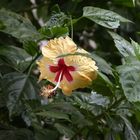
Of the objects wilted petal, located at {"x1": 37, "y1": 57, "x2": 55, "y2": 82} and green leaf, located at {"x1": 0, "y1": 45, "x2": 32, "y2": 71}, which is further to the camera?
green leaf, located at {"x1": 0, "y1": 45, "x2": 32, "y2": 71}

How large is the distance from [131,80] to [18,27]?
0.31 metres

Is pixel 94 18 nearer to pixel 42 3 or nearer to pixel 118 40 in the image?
pixel 118 40

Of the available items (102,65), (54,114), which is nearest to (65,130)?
(54,114)

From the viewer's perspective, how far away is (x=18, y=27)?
1.08 meters

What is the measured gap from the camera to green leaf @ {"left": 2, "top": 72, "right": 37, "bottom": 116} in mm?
1024

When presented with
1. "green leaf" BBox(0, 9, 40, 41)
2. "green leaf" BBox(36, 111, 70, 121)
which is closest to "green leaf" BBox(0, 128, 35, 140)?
"green leaf" BBox(36, 111, 70, 121)

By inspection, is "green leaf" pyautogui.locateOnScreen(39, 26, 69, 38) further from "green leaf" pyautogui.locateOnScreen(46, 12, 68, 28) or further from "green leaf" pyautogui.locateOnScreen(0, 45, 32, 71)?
"green leaf" pyautogui.locateOnScreen(0, 45, 32, 71)

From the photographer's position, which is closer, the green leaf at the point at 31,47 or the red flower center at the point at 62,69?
the red flower center at the point at 62,69

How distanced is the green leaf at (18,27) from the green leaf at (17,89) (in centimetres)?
9

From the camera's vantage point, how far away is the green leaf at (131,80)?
35.2 inches

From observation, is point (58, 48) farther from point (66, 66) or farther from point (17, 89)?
point (17, 89)

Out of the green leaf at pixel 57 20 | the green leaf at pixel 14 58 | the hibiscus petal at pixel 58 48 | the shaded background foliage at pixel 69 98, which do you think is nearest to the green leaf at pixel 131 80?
the shaded background foliage at pixel 69 98

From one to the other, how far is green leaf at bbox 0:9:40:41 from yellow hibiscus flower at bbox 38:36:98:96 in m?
0.10

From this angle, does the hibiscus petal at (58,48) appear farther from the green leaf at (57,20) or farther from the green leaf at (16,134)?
Answer: the green leaf at (16,134)
